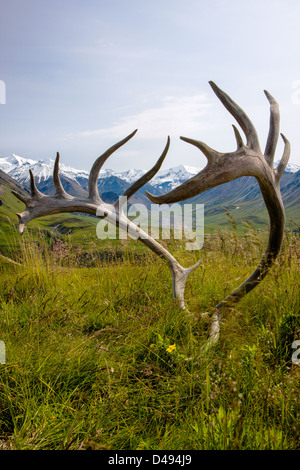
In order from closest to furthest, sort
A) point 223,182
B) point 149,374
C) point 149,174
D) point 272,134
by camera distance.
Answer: point 149,374, point 223,182, point 272,134, point 149,174

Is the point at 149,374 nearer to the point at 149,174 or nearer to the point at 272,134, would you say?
the point at 149,174

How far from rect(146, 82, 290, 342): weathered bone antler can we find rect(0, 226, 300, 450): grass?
0.78 ft

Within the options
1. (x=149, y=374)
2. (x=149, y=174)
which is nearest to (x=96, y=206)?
(x=149, y=174)

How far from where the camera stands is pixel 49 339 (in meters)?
2.89

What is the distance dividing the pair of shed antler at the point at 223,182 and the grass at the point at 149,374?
0.23 meters

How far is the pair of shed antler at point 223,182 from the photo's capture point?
2600 mm

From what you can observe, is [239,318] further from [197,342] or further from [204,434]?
[204,434]

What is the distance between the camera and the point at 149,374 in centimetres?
240

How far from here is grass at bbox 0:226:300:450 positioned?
6.23 ft

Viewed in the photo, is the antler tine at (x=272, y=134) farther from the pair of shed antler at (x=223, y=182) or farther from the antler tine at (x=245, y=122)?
the antler tine at (x=245, y=122)

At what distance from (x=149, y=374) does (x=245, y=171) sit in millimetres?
2107

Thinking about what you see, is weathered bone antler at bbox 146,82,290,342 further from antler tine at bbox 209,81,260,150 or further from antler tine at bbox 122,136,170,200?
antler tine at bbox 122,136,170,200

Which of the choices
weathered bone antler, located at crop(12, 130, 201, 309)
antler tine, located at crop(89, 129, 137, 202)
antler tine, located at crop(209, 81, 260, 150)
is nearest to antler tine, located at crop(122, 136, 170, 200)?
weathered bone antler, located at crop(12, 130, 201, 309)
